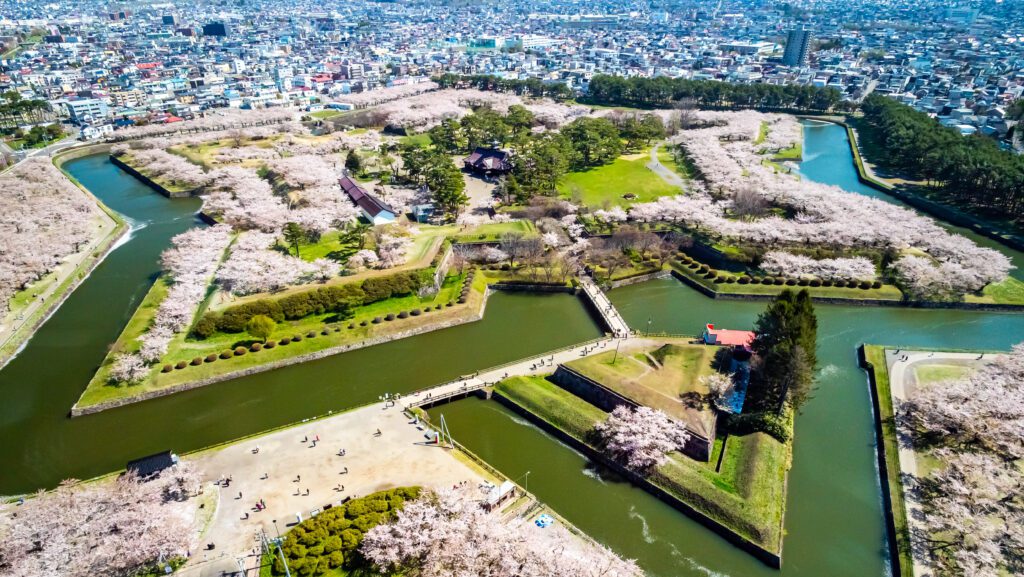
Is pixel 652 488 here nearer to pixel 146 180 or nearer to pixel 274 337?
pixel 274 337

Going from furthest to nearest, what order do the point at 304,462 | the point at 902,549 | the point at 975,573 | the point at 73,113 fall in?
the point at 73,113 → the point at 304,462 → the point at 902,549 → the point at 975,573

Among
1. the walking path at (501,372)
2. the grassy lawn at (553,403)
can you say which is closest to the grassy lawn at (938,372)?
the walking path at (501,372)

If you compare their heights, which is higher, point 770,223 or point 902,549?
point 770,223

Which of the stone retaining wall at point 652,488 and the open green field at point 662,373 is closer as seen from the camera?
the stone retaining wall at point 652,488

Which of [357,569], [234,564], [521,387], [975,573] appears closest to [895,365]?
[975,573]

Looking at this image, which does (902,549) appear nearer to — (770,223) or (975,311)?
(975,311)

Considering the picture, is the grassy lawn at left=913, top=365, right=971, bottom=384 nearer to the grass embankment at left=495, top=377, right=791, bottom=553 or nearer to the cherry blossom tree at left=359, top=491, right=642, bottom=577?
the grass embankment at left=495, top=377, right=791, bottom=553

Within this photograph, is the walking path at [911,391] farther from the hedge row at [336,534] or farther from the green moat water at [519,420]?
the hedge row at [336,534]
